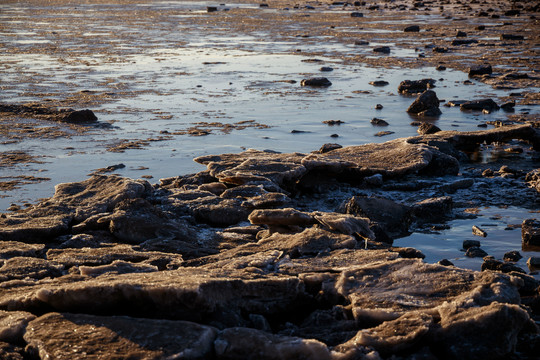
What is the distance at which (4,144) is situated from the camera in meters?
9.72

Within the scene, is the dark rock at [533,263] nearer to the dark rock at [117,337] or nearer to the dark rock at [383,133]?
the dark rock at [117,337]

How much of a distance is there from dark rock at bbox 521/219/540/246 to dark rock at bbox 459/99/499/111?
18.6ft

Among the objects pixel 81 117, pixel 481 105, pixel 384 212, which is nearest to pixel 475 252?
pixel 384 212

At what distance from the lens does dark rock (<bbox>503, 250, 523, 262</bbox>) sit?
561 centimetres

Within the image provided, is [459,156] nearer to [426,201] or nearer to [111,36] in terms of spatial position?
[426,201]

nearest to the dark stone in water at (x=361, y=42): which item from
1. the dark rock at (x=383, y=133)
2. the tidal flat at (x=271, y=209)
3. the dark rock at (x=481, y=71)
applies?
the tidal flat at (x=271, y=209)

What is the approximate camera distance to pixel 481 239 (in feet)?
20.2

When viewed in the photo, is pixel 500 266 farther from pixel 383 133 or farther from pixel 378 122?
pixel 378 122

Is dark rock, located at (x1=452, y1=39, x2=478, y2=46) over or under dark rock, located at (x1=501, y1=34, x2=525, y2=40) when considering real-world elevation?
under

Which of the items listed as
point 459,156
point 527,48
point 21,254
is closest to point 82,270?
point 21,254

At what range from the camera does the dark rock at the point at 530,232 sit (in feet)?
19.5

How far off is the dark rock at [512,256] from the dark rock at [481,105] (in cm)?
635

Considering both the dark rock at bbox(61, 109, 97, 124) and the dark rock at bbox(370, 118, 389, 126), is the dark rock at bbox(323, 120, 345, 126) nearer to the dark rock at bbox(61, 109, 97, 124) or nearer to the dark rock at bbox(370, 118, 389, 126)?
the dark rock at bbox(370, 118, 389, 126)

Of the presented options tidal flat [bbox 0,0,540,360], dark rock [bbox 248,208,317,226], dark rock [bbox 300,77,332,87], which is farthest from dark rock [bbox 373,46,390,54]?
dark rock [bbox 248,208,317,226]
